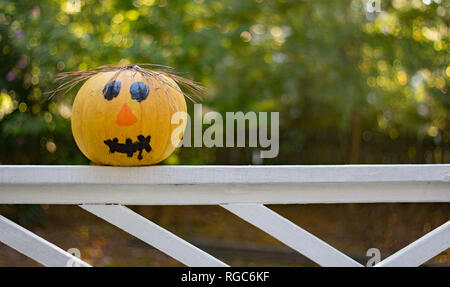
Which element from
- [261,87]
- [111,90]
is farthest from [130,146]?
[261,87]

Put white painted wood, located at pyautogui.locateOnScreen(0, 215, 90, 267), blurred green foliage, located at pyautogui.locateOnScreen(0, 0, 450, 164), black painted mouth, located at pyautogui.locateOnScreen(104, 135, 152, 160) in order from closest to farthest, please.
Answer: white painted wood, located at pyautogui.locateOnScreen(0, 215, 90, 267)
black painted mouth, located at pyautogui.locateOnScreen(104, 135, 152, 160)
blurred green foliage, located at pyautogui.locateOnScreen(0, 0, 450, 164)

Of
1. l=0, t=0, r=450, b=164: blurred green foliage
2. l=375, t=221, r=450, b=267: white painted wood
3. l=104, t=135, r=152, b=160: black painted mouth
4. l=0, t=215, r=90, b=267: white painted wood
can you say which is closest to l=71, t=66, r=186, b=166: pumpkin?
l=104, t=135, r=152, b=160: black painted mouth

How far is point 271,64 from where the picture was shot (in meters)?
4.70

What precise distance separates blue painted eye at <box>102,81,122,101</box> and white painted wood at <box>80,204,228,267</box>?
13.4 inches

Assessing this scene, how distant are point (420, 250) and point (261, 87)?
133 inches

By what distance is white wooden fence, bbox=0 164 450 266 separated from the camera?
1390 mm

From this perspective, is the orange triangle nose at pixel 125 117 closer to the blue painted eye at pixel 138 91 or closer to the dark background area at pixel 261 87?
the blue painted eye at pixel 138 91

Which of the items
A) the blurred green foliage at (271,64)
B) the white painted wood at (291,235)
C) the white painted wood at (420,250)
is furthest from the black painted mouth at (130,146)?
the blurred green foliage at (271,64)

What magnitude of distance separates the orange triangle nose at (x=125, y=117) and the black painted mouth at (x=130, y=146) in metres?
0.05

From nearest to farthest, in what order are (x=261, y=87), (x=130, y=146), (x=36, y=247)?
(x=36, y=247) → (x=130, y=146) → (x=261, y=87)

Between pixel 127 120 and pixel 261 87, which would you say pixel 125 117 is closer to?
pixel 127 120

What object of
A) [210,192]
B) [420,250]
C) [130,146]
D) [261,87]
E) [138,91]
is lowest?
[420,250]

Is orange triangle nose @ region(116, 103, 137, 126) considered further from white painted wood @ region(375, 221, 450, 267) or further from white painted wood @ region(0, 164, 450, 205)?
white painted wood @ region(375, 221, 450, 267)

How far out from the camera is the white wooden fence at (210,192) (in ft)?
4.56
